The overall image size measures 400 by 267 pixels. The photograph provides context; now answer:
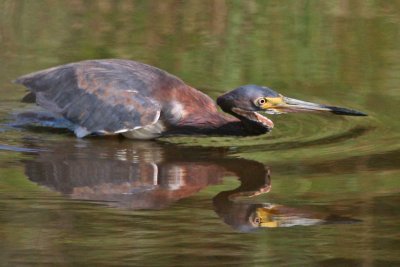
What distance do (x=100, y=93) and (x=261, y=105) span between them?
52.7 inches

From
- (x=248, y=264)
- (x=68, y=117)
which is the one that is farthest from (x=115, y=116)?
(x=248, y=264)

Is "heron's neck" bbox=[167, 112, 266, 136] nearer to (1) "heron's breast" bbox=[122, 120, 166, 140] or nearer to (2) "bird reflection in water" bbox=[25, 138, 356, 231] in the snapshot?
(1) "heron's breast" bbox=[122, 120, 166, 140]

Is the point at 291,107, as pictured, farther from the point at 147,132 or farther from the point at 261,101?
the point at 147,132

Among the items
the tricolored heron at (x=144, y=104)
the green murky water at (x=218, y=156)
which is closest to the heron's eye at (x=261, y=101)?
the tricolored heron at (x=144, y=104)

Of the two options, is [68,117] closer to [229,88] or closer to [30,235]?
[229,88]

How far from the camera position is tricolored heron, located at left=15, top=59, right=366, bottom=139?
9.10 metres

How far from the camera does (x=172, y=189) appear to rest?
7449 mm

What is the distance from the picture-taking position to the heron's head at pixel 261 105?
29.4 feet

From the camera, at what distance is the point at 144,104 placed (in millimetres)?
9266

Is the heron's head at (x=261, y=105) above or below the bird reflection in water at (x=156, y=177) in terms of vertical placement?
above

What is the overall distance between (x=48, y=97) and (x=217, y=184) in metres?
2.66

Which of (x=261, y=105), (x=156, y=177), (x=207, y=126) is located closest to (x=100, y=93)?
(x=207, y=126)

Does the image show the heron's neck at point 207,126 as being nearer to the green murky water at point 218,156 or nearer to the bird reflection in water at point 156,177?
the green murky water at point 218,156

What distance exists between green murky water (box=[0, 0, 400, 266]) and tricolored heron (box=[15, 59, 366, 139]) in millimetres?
140
